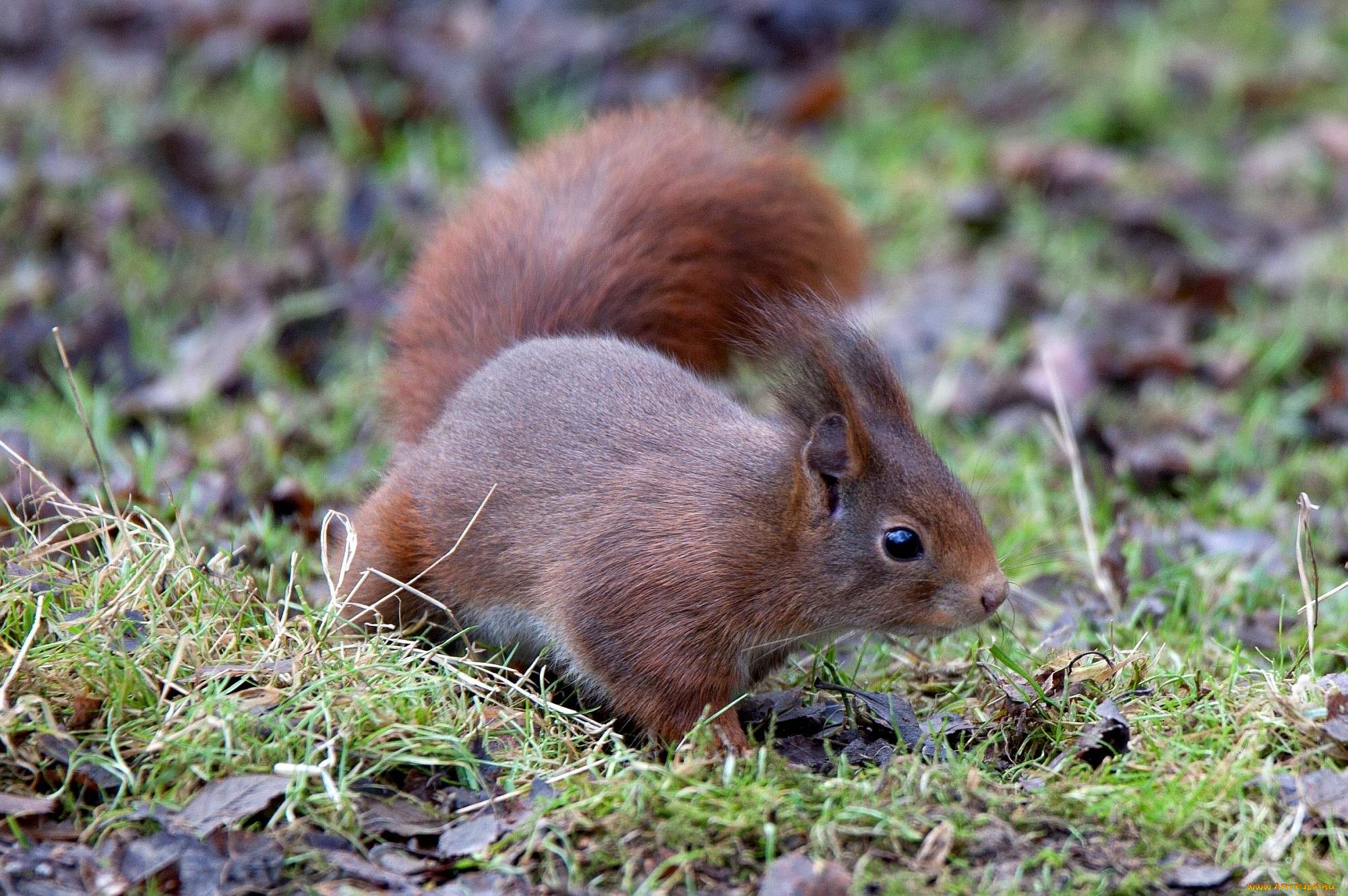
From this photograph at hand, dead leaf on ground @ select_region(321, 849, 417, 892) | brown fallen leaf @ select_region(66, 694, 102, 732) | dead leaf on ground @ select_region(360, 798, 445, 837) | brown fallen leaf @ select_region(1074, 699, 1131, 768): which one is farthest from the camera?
brown fallen leaf @ select_region(1074, 699, 1131, 768)

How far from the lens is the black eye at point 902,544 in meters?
3.19

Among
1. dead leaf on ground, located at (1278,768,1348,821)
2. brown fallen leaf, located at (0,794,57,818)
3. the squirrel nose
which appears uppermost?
the squirrel nose

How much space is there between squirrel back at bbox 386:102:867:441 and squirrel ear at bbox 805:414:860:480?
613 millimetres

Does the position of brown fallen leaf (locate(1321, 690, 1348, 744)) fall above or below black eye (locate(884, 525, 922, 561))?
below

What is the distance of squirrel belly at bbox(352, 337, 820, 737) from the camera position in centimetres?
319

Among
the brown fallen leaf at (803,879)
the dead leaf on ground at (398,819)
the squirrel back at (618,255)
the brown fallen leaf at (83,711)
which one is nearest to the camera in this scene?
the brown fallen leaf at (803,879)

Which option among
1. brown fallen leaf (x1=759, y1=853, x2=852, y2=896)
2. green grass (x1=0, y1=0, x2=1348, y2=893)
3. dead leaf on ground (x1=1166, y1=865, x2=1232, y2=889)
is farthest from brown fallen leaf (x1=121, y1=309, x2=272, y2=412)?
dead leaf on ground (x1=1166, y1=865, x2=1232, y2=889)

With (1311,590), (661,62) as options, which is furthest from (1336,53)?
(1311,590)

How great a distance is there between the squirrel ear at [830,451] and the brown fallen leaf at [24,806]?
5.40 feet

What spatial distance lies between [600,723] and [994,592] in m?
0.94

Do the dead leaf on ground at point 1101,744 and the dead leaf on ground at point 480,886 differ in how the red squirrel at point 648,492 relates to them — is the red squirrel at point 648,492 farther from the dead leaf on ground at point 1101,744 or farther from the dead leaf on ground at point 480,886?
the dead leaf on ground at point 480,886

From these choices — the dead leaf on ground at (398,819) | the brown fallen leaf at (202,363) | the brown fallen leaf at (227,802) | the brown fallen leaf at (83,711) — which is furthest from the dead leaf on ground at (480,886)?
the brown fallen leaf at (202,363)

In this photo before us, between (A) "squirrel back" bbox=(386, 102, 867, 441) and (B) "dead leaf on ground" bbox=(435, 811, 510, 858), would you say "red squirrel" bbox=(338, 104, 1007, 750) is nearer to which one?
(A) "squirrel back" bbox=(386, 102, 867, 441)

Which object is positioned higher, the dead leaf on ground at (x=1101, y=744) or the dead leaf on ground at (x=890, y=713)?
the dead leaf on ground at (x=1101, y=744)
